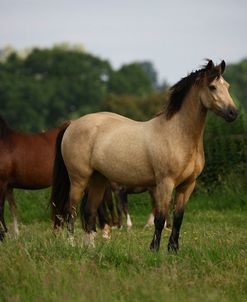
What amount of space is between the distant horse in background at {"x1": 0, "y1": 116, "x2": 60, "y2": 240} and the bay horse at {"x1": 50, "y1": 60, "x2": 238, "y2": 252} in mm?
1870

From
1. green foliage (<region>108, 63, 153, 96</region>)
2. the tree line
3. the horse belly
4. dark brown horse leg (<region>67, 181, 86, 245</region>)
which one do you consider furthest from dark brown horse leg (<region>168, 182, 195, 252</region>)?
green foliage (<region>108, 63, 153, 96</region>)

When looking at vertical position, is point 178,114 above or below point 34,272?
above

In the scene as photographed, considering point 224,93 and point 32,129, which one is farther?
point 32,129

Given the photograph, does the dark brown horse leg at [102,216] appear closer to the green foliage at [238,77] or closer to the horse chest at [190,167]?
the horse chest at [190,167]

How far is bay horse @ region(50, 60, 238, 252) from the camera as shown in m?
9.28

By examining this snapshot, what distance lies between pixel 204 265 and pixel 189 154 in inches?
75.4

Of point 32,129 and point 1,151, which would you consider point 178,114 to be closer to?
point 1,151

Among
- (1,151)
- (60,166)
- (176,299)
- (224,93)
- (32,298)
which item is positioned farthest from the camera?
(1,151)

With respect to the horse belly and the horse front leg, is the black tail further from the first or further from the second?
the horse front leg

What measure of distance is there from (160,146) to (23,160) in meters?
3.63

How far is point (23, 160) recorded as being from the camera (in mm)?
12477

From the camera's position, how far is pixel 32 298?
6836 millimetres

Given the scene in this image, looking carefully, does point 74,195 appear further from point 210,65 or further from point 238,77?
point 238,77

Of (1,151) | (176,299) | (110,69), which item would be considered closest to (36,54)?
(110,69)
